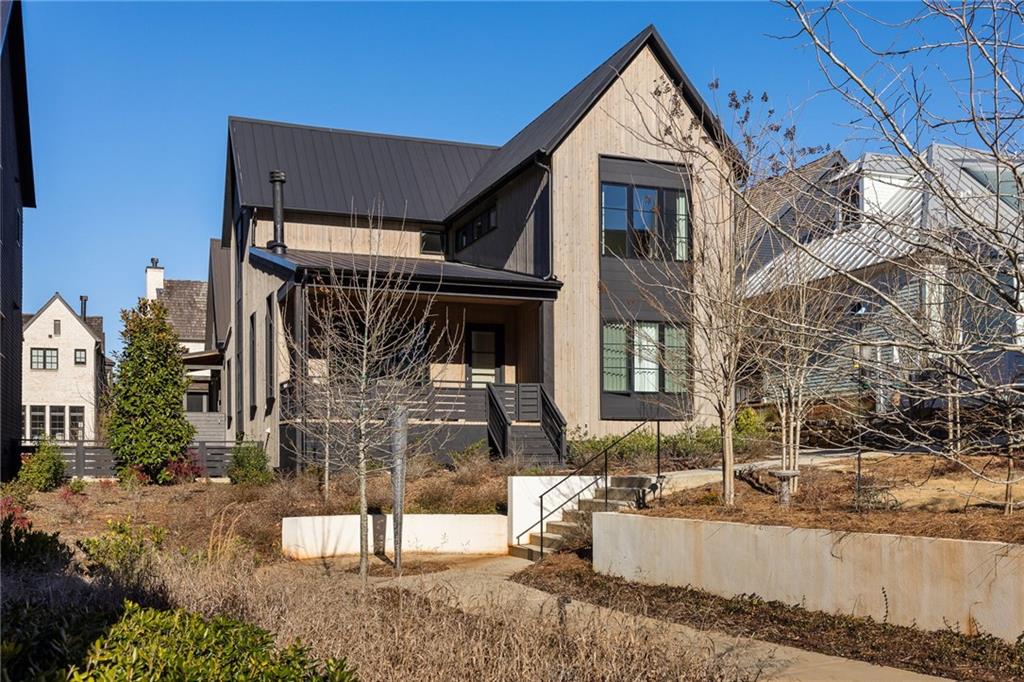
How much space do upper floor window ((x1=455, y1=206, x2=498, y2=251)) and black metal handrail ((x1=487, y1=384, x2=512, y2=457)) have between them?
5719mm

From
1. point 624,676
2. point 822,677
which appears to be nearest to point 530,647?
point 624,676

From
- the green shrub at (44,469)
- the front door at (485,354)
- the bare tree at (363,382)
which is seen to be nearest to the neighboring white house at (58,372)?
the green shrub at (44,469)

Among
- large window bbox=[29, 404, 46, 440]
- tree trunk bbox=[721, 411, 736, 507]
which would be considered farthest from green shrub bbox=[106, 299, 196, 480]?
large window bbox=[29, 404, 46, 440]

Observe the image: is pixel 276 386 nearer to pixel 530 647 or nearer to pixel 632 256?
pixel 632 256

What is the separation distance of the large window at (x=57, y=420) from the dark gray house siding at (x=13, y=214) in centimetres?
2155

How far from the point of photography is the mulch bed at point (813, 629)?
26.8 feet

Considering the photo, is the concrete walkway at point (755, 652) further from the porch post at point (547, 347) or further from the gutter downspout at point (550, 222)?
the gutter downspout at point (550, 222)

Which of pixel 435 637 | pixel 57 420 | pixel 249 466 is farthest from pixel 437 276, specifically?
pixel 57 420

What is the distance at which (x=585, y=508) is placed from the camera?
16375 millimetres

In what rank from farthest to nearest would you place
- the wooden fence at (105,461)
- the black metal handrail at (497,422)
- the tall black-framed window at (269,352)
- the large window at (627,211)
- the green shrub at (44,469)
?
the tall black-framed window at (269,352) → the large window at (627,211) → the wooden fence at (105,461) → the black metal handrail at (497,422) → the green shrub at (44,469)

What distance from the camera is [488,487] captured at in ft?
60.0

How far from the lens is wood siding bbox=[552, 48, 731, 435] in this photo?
22891 mm

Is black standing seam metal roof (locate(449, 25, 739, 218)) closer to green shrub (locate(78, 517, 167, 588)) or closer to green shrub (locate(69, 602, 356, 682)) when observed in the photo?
green shrub (locate(78, 517, 167, 588))

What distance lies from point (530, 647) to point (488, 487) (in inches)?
463
